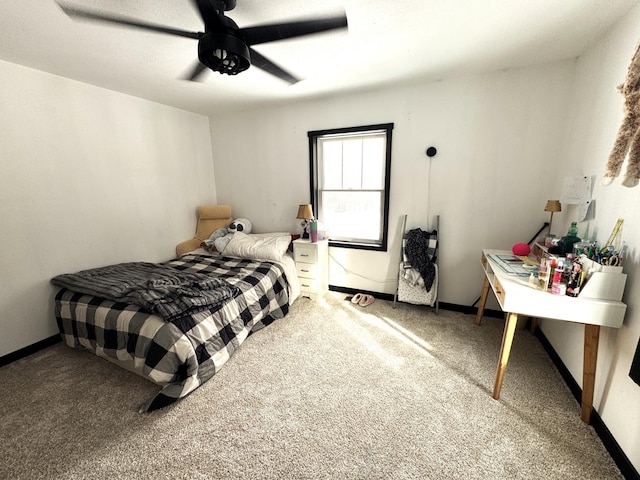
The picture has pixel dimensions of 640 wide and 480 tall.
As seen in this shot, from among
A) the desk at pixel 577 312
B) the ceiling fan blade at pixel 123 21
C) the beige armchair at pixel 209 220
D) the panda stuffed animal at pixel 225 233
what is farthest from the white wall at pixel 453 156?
the ceiling fan blade at pixel 123 21

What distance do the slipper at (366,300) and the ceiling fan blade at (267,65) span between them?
2.37 m

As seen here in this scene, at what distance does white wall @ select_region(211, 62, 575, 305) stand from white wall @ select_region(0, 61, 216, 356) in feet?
4.02

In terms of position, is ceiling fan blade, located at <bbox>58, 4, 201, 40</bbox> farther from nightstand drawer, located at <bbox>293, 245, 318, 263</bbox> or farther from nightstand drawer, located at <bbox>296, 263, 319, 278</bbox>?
nightstand drawer, located at <bbox>296, 263, 319, 278</bbox>

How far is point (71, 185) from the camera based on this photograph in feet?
7.65

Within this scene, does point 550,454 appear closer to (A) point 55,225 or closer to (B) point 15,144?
(A) point 55,225

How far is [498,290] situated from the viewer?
1668 millimetres

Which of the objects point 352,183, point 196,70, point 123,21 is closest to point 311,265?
point 352,183

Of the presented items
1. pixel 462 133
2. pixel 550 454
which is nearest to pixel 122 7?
pixel 462 133

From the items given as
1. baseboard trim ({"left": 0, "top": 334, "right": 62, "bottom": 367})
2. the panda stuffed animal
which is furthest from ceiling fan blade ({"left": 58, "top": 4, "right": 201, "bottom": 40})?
baseboard trim ({"left": 0, "top": 334, "right": 62, "bottom": 367})

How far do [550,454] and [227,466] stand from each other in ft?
5.36

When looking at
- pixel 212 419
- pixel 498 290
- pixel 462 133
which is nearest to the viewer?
pixel 212 419

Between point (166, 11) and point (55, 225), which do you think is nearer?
point (166, 11)

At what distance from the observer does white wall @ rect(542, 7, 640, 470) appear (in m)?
1.25

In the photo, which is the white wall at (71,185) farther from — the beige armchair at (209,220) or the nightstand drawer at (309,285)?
the nightstand drawer at (309,285)
